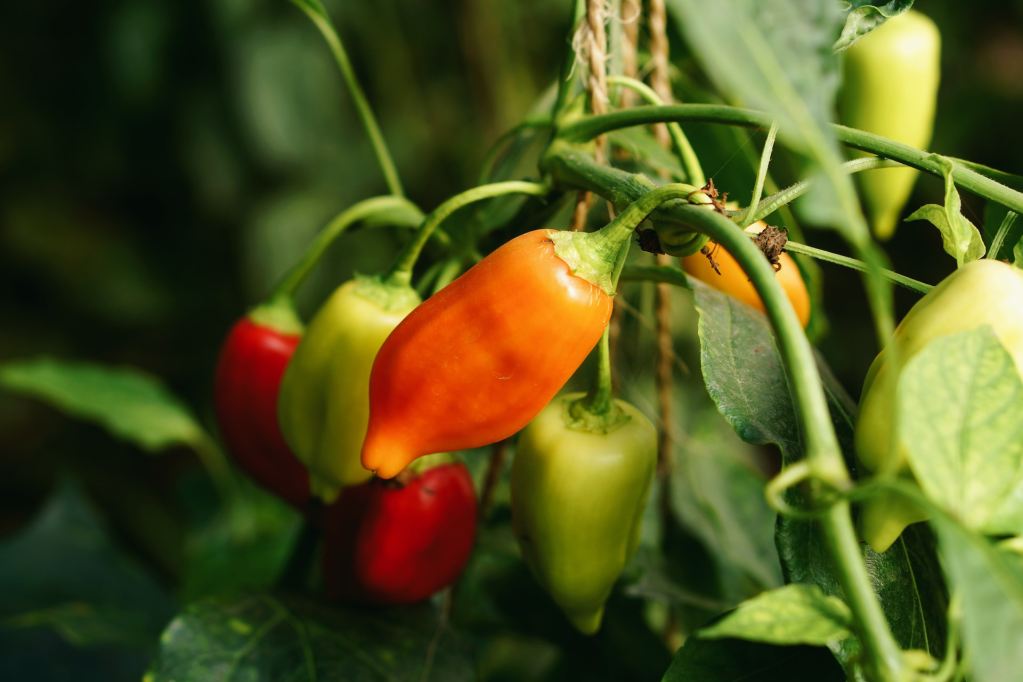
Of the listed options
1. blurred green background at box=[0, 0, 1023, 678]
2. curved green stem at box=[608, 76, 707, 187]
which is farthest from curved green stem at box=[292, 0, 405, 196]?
blurred green background at box=[0, 0, 1023, 678]

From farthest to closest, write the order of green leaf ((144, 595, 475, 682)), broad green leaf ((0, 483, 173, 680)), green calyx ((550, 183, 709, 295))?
broad green leaf ((0, 483, 173, 680)) → green leaf ((144, 595, 475, 682)) → green calyx ((550, 183, 709, 295))

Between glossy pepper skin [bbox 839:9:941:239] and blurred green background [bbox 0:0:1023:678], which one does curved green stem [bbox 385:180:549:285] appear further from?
blurred green background [bbox 0:0:1023:678]

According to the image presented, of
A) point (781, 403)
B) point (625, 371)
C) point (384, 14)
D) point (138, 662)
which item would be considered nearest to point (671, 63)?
point (625, 371)

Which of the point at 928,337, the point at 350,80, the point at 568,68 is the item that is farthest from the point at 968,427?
the point at 350,80

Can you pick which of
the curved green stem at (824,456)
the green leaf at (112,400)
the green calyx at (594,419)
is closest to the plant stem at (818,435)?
the curved green stem at (824,456)

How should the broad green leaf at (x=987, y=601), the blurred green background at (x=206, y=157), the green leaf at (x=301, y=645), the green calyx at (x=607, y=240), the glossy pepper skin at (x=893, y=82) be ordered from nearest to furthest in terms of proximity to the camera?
1. the broad green leaf at (x=987, y=601)
2. the green calyx at (x=607, y=240)
3. the green leaf at (x=301, y=645)
4. the glossy pepper skin at (x=893, y=82)
5. the blurred green background at (x=206, y=157)

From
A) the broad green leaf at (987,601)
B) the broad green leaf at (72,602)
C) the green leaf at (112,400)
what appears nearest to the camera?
the broad green leaf at (987,601)

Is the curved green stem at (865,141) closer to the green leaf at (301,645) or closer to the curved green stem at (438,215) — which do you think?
the curved green stem at (438,215)
